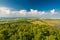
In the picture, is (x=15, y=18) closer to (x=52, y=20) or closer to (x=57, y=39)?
(x=52, y=20)

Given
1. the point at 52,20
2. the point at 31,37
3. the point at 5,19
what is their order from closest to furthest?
the point at 31,37
the point at 52,20
the point at 5,19

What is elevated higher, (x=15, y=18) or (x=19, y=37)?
(x=15, y=18)

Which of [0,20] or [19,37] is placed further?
[0,20]

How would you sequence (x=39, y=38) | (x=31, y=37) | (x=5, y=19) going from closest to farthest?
(x=39, y=38) → (x=31, y=37) → (x=5, y=19)

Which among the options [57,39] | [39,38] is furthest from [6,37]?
[57,39]

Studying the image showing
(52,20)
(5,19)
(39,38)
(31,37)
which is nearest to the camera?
(39,38)

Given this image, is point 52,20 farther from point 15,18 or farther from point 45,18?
point 15,18

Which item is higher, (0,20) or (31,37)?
(0,20)

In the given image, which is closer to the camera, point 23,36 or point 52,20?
point 23,36

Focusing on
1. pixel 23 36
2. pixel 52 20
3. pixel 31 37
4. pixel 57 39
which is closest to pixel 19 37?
pixel 23 36
